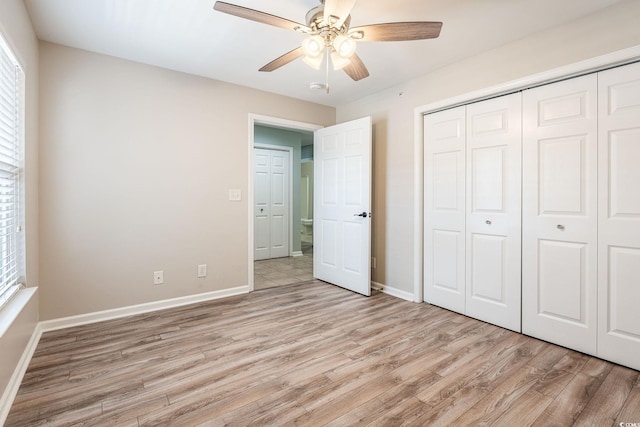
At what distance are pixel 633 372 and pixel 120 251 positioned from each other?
13.2 feet

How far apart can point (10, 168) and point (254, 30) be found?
1917 millimetres

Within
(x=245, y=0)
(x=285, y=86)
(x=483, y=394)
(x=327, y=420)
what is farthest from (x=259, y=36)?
(x=483, y=394)

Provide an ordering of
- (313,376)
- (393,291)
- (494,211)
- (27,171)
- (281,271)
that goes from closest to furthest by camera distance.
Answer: (313,376) → (27,171) → (494,211) → (393,291) → (281,271)

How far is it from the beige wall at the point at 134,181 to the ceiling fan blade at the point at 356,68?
5.50ft

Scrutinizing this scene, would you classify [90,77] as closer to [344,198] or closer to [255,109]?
[255,109]

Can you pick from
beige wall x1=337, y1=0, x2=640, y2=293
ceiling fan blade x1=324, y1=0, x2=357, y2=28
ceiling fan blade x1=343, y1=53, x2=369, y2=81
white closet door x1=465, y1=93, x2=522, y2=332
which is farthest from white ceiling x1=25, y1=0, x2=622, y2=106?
white closet door x1=465, y1=93, x2=522, y2=332

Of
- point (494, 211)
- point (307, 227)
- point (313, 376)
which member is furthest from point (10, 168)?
point (307, 227)

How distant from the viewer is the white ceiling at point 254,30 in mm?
2053

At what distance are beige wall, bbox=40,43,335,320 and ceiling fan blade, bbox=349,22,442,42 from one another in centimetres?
209

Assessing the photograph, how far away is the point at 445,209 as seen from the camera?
306 cm

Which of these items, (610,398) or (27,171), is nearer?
(610,398)

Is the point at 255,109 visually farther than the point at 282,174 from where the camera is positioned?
No

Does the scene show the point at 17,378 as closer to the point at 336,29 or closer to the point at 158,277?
the point at 158,277

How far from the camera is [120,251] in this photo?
2.86 meters
